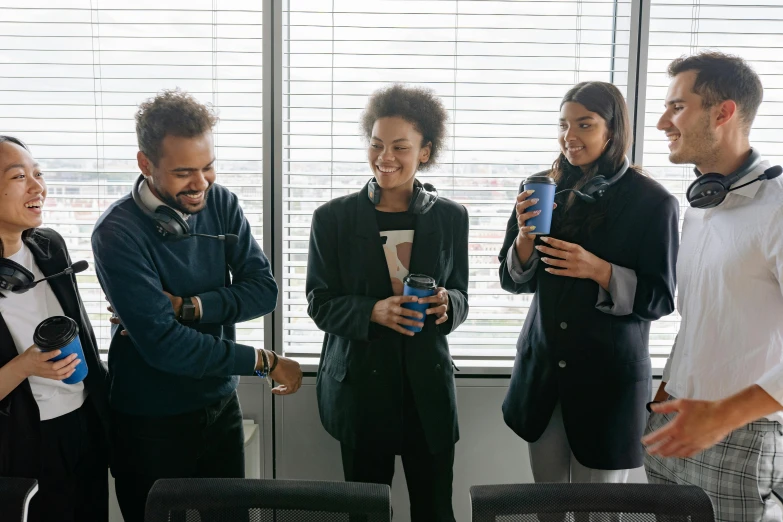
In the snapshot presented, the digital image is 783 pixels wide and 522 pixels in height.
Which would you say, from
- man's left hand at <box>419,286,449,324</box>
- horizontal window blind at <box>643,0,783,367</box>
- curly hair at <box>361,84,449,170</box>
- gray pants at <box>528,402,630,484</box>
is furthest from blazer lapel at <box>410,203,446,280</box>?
horizontal window blind at <box>643,0,783,367</box>

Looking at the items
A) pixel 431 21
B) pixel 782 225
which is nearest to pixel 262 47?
pixel 431 21

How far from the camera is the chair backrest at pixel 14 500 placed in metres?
1.04

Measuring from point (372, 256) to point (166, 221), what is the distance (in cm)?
63

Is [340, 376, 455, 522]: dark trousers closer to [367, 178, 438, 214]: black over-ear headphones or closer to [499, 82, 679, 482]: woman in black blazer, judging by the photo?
[499, 82, 679, 482]: woman in black blazer

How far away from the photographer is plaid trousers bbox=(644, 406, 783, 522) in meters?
1.46

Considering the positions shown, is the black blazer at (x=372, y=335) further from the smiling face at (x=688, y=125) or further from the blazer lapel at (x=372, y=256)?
the smiling face at (x=688, y=125)

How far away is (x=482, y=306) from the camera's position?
252cm

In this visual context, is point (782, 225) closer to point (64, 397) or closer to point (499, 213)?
point (499, 213)

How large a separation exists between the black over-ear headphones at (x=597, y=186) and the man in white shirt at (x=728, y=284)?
0.18 metres

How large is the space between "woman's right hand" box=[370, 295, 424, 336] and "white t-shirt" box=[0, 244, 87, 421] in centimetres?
83

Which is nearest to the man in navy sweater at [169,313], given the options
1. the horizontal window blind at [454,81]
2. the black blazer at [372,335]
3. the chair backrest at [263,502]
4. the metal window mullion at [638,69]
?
the black blazer at [372,335]

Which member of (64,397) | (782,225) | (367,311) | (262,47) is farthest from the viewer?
(262,47)

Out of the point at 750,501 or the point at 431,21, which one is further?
the point at 431,21

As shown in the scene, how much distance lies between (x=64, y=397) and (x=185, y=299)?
0.42m
